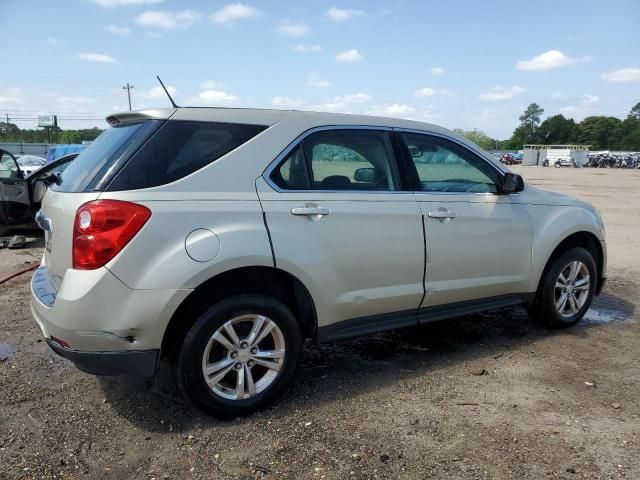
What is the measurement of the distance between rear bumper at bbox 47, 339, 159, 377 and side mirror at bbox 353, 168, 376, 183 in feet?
5.56

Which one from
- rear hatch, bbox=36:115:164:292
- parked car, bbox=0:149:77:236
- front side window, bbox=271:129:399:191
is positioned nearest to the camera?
rear hatch, bbox=36:115:164:292

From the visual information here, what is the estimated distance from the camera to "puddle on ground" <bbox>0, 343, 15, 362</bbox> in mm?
4062

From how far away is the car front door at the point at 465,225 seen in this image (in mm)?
3793

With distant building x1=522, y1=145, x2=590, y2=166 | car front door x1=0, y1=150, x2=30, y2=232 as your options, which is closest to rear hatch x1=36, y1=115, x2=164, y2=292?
car front door x1=0, y1=150, x2=30, y2=232

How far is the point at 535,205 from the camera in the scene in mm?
4402

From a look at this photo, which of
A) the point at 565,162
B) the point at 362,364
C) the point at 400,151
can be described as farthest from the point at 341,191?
the point at 565,162

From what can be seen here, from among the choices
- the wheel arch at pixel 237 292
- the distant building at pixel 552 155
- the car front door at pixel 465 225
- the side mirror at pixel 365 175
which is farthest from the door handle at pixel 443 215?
the distant building at pixel 552 155

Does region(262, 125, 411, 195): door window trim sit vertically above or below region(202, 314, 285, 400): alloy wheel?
above

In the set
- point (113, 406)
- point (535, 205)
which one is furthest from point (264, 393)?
point (535, 205)

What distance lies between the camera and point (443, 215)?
12.4 ft

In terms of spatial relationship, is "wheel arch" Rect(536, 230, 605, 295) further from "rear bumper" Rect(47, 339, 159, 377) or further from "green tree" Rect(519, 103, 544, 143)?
"green tree" Rect(519, 103, 544, 143)

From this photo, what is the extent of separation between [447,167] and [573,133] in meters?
156

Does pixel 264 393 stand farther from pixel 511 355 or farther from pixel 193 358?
pixel 511 355

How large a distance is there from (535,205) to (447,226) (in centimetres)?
107
